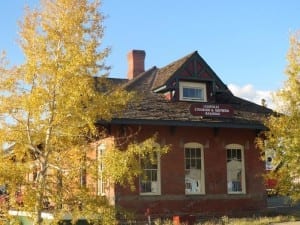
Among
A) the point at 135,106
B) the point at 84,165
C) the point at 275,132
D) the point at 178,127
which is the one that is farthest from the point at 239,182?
the point at 84,165

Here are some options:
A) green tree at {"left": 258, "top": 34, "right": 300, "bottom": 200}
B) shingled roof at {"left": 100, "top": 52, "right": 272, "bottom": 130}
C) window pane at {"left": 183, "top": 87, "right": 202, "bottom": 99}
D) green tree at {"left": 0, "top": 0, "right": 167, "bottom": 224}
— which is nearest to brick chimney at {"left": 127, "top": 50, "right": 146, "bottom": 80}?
shingled roof at {"left": 100, "top": 52, "right": 272, "bottom": 130}

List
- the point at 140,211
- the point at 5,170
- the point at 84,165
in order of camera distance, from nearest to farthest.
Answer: the point at 5,170, the point at 84,165, the point at 140,211

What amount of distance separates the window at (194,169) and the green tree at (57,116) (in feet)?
33.5

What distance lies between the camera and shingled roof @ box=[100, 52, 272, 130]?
734 inches

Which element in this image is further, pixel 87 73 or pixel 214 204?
pixel 214 204

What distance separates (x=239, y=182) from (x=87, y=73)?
1285 centimetres

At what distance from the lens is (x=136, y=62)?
26.6 m

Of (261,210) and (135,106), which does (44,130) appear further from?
(261,210)

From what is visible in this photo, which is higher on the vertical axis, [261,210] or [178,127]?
[178,127]

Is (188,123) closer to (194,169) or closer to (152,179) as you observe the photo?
(194,169)

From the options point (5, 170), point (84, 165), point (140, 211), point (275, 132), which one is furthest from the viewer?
point (140, 211)

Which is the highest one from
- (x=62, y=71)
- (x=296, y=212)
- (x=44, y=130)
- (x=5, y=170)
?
(x=62, y=71)

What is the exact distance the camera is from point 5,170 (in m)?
8.91

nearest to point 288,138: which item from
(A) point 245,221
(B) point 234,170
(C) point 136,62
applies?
(A) point 245,221
